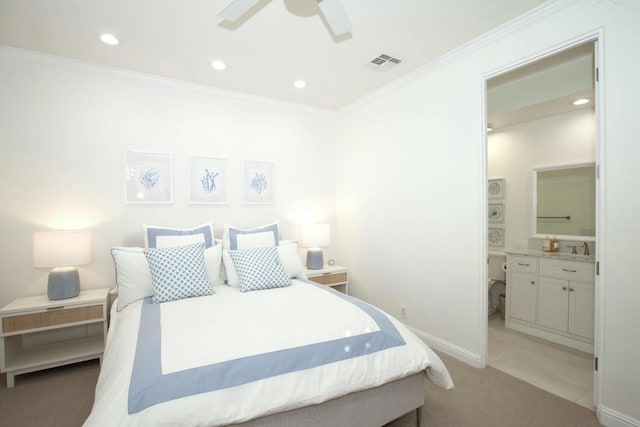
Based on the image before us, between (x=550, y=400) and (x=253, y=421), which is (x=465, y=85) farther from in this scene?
(x=253, y=421)

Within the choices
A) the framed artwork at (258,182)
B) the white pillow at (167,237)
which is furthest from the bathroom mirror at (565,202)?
the white pillow at (167,237)

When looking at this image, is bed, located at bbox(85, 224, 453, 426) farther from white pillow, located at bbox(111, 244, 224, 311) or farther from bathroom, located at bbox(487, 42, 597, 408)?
bathroom, located at bbox(487, 42, 597, 408)

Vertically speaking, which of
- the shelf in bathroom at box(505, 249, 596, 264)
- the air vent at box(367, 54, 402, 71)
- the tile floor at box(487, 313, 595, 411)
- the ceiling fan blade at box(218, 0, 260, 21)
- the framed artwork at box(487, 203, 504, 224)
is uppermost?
the air vent at box(367, 54, 402, 71)

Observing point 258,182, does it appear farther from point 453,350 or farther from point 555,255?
point 555,255

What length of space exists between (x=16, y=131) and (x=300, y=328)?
2.96 m

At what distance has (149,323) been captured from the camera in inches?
71.2

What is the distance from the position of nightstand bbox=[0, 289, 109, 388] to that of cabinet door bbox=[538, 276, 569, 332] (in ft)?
13.8

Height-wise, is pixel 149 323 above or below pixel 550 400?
above

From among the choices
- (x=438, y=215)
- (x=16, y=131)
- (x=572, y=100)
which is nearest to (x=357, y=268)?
(x=438, y=215)

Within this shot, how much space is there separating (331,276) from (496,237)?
226 cm

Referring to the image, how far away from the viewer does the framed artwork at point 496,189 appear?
153 inches

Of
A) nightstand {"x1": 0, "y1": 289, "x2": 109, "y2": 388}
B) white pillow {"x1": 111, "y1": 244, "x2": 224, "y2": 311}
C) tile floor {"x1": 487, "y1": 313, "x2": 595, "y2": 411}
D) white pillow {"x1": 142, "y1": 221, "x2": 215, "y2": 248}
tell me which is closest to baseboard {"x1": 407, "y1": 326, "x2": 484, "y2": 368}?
tile floor {"x1": 487, "y1": 313, "x2": 595, "y2": 411}

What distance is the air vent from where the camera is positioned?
2736 mm

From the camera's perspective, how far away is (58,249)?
95.0 inches
